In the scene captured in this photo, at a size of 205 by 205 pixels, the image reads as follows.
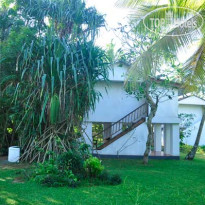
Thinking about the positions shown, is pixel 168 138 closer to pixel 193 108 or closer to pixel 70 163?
pixel 70 163

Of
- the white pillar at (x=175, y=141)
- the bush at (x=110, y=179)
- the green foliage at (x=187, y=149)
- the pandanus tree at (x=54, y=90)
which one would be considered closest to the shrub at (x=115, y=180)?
the bush at (x=110, y=179)

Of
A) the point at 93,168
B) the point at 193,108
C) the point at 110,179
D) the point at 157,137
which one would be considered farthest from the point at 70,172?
the point at 193,108

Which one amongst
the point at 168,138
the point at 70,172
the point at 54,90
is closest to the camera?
the point at 70,172

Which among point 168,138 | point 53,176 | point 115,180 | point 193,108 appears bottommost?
point 115,180

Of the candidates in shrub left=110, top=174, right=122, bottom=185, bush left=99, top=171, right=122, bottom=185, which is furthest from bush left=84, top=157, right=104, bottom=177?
shrub left=110, top=174, right=122, bottom=185

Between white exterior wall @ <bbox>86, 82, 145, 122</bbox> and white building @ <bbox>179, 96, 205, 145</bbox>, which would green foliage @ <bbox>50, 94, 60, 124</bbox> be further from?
white building @ <bbox>179, 96, 205, 145</bbox>

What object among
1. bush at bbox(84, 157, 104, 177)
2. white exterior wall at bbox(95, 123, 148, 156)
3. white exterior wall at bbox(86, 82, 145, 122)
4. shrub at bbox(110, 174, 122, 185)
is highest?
white exterior wall at bbox(86, 82, 145, 122)

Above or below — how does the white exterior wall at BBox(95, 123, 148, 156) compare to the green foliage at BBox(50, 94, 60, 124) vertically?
below

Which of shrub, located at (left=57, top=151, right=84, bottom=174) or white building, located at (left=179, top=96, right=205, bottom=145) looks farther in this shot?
white building, located at (left=179, top=96, right=205, bottom=145)

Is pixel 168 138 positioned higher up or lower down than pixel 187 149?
higher up

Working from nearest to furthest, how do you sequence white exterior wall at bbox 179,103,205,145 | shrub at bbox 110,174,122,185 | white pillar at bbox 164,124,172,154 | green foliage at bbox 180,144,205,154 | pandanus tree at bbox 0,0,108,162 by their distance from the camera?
shrub at bbox 110,174,122,185, pandanus tree at bbox 0,0,108,162, white pillar at bbox 164,124,172,154, green foliage at bbox 180,144,205,154, white exterior wall at bbox 179,103,205,145

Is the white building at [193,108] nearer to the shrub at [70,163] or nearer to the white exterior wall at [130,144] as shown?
the white exterior wall at [130,144]

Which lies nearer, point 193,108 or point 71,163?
point 71,163

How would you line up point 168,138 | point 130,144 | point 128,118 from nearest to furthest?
point 130,144 → point 128,118 → point 168,138
